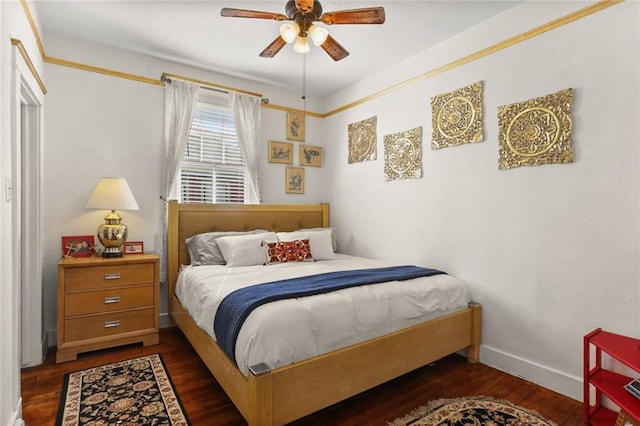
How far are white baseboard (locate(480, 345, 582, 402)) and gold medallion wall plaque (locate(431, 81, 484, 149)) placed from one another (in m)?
1.67

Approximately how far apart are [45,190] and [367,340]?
2891 mm

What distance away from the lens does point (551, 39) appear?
2.22 meters

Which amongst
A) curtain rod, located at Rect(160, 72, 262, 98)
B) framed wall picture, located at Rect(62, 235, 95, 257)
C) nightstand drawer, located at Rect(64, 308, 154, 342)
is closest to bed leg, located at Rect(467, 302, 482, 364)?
nightstand drawer, located at Rect(64, 308, 154, 342)

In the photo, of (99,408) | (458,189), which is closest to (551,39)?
(458,189)

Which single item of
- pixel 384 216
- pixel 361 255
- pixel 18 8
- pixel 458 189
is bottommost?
pixel 361 255

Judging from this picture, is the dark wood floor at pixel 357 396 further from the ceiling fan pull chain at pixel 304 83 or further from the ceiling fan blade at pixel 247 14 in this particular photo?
the ceiling fan pull chain at pixel 304 83

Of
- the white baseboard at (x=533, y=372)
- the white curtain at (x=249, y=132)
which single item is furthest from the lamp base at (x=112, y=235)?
the white baseboard at (x=533, y=372)

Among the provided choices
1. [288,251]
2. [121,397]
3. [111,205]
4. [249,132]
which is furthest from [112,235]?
[249,132]

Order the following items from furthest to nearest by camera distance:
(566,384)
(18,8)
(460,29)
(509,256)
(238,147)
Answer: (238,147) < (460,29) < (509,256) < (566,384) < (18,8)

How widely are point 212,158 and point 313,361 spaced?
2.58 m

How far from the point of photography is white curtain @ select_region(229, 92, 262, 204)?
364cm

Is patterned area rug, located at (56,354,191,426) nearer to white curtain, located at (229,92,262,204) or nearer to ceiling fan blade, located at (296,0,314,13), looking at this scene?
white curtain, located at (229,92,262,204)

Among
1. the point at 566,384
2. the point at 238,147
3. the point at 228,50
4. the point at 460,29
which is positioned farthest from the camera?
the point at 238,147

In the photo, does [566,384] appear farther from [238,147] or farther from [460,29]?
[238,147]
